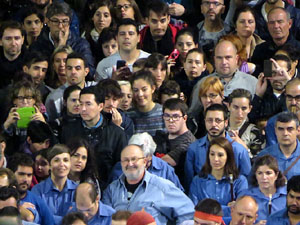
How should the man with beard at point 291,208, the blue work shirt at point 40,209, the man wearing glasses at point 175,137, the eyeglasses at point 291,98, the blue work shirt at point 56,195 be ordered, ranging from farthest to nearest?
the eyeglasses at point 291,98 < the man wearing glasses at point 175,137 < the blue work shirt at point 56,195 < the blue work shirt at point 40,209 < the man with beard at point 291,208

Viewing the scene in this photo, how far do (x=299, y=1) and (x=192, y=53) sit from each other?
2.90 m

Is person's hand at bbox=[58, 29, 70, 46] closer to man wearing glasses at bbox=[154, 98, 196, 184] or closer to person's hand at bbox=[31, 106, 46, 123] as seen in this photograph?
person's hand at bbox=[31, 106, 46, 123]

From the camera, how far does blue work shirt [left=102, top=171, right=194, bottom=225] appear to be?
36.6ft

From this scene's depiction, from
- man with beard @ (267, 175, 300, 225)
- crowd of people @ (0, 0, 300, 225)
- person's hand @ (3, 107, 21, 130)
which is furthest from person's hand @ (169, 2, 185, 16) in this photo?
man with beard @ (267, 175, 300, 225)

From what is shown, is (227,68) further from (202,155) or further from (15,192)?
(15,192)

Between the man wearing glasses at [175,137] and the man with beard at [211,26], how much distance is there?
2314 millimetres

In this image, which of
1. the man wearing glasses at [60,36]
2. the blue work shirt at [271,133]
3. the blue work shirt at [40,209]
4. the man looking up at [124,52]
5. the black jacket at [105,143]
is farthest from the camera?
the man wearing glasses at [60,36]

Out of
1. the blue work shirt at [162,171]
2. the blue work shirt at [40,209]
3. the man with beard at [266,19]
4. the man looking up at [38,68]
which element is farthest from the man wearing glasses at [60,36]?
the blue work shirt at [40,209]

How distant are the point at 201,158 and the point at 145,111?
3.42ft

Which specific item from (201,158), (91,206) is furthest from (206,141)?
(91,206)

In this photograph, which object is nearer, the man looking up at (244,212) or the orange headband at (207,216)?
the orange headband at (207,216)

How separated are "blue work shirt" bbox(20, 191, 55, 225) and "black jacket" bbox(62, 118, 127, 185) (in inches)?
37.1

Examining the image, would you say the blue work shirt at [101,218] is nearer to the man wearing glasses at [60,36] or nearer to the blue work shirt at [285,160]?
the blue work shirt at [285,160]

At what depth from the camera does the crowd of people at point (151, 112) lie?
36.8ft
